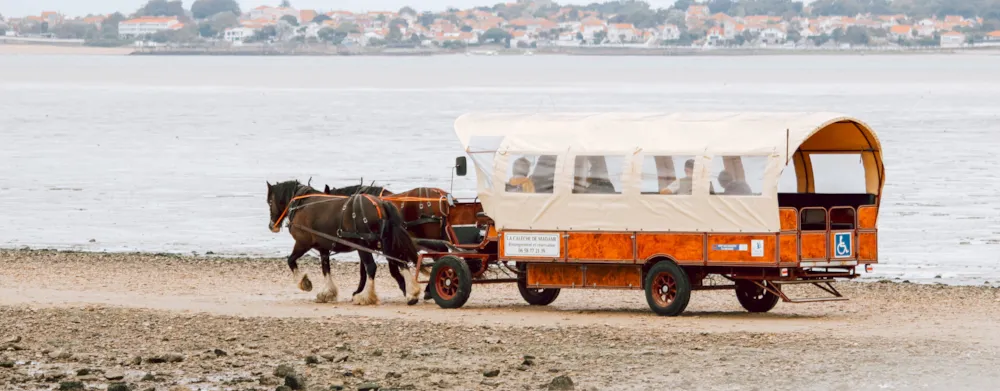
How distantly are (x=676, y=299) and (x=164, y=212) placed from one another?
2025 cm

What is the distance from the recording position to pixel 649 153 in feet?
56.6

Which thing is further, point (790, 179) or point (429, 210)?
point (429, 210)

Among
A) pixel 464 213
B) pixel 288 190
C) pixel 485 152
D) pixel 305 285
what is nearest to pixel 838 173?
pixel 485 152

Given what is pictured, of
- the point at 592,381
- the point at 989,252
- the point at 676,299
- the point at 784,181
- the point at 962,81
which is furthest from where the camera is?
the point at 962,81

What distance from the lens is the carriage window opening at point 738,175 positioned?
16.8m

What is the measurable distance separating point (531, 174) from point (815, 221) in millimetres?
2976

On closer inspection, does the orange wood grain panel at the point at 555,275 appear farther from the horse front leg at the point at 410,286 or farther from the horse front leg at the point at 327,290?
the horse front leg at the point at 327,290

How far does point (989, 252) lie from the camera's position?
A: 26.8 meters

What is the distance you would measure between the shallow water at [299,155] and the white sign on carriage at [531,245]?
7.86 m

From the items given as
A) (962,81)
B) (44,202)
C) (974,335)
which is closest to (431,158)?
(44,202)

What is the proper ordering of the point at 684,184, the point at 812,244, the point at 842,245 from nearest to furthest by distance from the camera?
the point at 812,244, the point at 842,245, the point at 684,184

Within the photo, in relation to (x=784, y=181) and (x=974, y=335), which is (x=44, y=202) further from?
(x=974, y=335)

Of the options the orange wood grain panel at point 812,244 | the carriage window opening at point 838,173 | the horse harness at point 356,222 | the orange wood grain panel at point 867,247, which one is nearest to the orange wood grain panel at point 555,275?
the horse harness at point 356,222

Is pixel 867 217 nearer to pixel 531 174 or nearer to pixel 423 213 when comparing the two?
pixel 531 174
